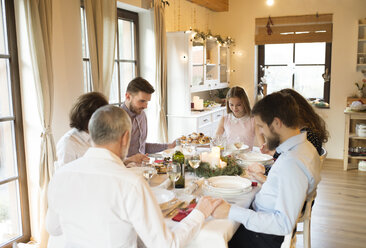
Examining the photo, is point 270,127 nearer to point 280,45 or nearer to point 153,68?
point 153,68

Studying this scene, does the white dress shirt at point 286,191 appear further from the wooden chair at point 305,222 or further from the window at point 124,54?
the window at point 124,54

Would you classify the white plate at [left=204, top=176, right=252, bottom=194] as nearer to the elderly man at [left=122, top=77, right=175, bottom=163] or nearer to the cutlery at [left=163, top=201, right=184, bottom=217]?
the cutlery at [left=163, top=201, right=184, bottom=217]

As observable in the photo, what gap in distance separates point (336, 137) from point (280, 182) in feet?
17.1

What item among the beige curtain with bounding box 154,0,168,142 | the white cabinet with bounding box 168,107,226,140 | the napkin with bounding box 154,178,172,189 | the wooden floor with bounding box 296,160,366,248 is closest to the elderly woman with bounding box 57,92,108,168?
the napkin with bounding box 154,178,172,189

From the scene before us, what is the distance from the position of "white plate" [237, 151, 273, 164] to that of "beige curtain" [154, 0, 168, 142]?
6.99ft

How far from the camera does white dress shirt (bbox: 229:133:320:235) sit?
60.9 inches

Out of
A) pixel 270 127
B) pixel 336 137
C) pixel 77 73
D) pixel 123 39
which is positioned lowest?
pixel 336 137

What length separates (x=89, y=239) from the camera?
1391 millimetres

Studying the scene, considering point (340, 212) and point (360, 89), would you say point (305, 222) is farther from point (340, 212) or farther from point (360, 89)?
point (360, 89)

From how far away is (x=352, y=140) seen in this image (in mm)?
5805

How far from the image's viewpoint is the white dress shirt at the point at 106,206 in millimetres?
1331

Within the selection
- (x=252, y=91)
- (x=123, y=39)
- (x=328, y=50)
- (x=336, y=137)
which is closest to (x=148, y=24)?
(x=123, y=39)

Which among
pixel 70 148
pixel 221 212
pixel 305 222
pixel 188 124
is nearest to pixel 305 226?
pixel 305 222

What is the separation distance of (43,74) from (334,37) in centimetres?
500
